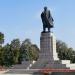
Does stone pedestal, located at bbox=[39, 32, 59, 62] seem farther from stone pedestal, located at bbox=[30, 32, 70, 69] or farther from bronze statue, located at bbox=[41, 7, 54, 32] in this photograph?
bronze statue, located at bbox=[41, 7, 54, 32]

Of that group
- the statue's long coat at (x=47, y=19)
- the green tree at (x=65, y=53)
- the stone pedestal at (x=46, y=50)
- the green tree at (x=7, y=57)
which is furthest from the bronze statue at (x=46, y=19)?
the green tree at (x=7, y=57)

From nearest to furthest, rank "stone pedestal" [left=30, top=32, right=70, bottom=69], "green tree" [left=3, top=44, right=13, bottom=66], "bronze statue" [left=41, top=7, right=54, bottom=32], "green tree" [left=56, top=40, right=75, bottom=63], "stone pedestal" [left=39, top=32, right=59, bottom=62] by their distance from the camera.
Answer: "stone pedestal" [left=30, top=32, right=70, bottom=69] → "stone pedestal" [left=39, top=32, right=59, bottom=62] → "bronze statue" [left=41, top=7, right=54, bottom=32] → "green tree" [left=3, top=44, right=13, bottom=66] → "green tree" [left=56, top=40, right=75, bottom=63]

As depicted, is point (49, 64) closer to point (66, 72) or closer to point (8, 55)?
point (66, 72)

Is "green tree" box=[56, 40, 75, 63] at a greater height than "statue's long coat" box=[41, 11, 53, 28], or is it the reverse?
"statue's long coat" box=[41, 11, 53, 28]

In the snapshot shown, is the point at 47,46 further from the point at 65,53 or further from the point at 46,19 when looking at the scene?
the point at 65,53

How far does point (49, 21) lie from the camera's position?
4441 centimetres

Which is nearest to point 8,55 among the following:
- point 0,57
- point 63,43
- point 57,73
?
point 0,57

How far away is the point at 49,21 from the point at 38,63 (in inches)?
226

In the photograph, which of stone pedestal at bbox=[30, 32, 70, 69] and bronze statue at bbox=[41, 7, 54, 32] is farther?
bronze statue at bbox=[41, 7, 54, 32]

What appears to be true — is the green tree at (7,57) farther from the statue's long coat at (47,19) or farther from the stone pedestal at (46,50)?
the stone pedestal at (46,50)

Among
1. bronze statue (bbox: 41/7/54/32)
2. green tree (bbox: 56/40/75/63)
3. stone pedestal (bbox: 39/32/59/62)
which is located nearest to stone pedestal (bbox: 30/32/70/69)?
stone pedestal (bbox: 39/32/59/62)

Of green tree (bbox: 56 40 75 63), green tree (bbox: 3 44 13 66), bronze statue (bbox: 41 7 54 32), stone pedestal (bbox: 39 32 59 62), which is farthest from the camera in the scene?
green tree (bbox: 56 40 75 63)

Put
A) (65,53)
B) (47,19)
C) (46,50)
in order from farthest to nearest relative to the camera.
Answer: (65,53)
(47,19)
(46,50)

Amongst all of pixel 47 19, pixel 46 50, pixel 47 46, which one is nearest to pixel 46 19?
pixel 47 19
